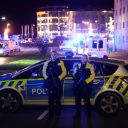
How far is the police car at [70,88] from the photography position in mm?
10391

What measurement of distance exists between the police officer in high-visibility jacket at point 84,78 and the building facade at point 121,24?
59577 millimetres

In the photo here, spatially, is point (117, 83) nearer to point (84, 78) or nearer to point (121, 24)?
point (84, 78)

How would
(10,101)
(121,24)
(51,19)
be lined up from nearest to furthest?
1. (10,101)
2. (121,24)
3. (51,19)

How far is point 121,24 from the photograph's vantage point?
242 feet

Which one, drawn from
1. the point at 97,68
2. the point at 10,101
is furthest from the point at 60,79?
the point at 10,101

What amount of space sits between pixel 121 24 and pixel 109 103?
64.3 m

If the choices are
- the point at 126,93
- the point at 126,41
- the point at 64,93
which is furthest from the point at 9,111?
the point at 126,41

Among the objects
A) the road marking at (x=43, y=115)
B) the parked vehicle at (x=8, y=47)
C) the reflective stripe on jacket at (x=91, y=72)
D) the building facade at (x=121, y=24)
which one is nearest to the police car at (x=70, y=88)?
the road marking at (x=43, y=115)

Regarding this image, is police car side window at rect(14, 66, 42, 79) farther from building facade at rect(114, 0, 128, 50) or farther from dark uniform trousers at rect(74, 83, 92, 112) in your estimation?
building facade at rect(114, 0, 128, 50)

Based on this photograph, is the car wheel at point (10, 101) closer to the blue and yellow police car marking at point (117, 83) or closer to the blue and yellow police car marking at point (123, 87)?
the blue and yellow police car marking at point (117, 83)

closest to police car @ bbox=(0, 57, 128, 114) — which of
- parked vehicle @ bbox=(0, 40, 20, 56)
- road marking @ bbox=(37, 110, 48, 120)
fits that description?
road marking @ bbox=(37, 110, 48, 120)

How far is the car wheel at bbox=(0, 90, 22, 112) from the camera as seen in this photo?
10.6m

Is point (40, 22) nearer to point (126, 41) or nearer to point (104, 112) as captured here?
point (126, 41)

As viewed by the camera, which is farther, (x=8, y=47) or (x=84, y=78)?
(x=8, y=47)
